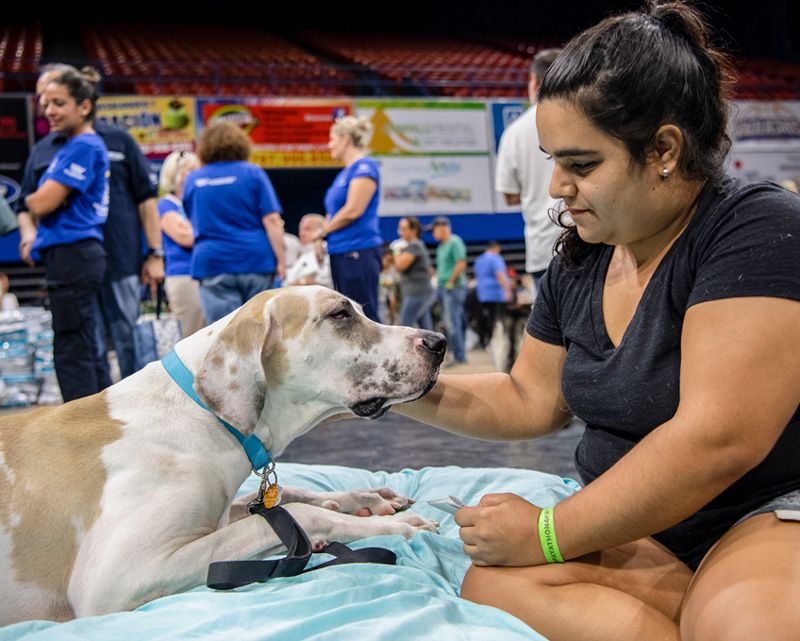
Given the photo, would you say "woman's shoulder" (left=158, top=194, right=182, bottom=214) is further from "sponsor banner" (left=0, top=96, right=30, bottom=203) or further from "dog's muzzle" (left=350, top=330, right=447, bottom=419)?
"sponsor banner" (left=0, top=96, right=30, bottom=203)

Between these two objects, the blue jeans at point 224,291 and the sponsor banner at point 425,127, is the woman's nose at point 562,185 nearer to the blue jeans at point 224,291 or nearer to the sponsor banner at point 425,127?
the blue jeans at point 224,291

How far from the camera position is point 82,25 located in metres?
18.2

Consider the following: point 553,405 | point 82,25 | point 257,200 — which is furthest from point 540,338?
point 82,25

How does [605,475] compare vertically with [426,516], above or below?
above

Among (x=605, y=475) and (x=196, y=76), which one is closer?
(x=605, y=475)

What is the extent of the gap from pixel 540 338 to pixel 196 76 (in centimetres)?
1344

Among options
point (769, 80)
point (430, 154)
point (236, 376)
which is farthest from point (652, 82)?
point (769, 80)

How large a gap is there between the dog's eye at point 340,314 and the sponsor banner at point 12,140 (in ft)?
→ 33.4

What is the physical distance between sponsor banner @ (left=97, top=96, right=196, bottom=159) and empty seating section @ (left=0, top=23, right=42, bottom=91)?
187 centimetres

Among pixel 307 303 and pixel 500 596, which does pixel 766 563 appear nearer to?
pixel 500 596

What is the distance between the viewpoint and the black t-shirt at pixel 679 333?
1440 millimetres

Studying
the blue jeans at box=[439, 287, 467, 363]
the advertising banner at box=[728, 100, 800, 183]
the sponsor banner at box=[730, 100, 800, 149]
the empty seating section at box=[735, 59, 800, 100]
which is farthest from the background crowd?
the empty seating section at box=[735, 59, 800, 100]

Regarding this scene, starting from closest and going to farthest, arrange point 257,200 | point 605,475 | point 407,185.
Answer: point 605,475 < point 257,200 < point 407,185

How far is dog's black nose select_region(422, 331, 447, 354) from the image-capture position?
207 centimetres
